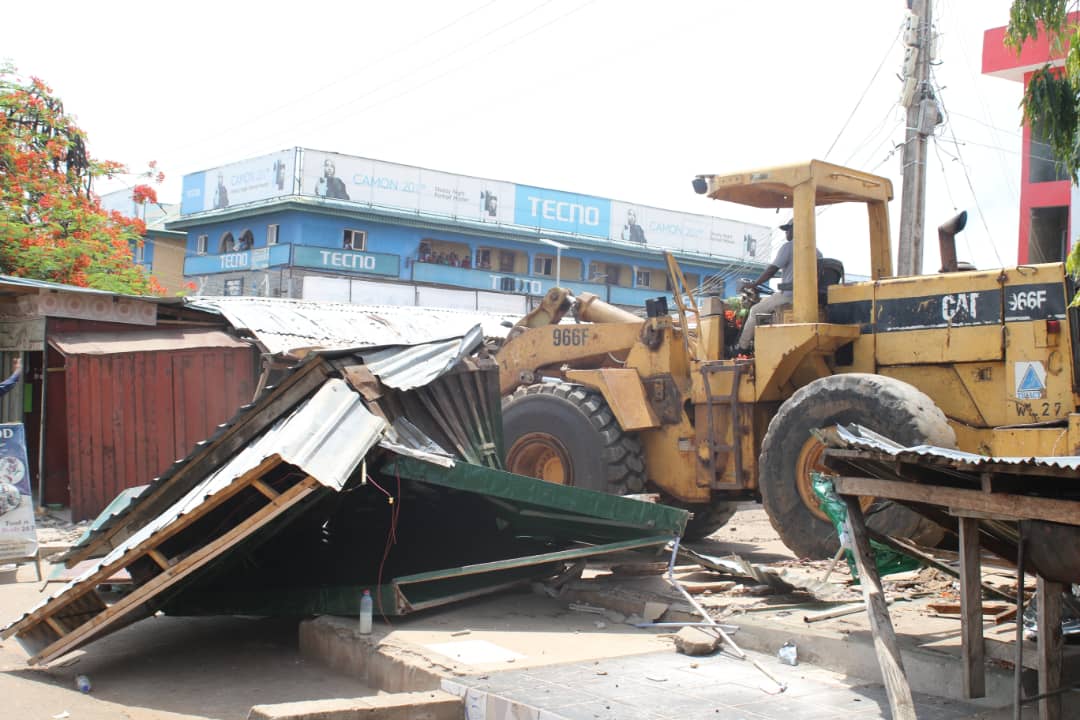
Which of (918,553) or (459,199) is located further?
(459,199)

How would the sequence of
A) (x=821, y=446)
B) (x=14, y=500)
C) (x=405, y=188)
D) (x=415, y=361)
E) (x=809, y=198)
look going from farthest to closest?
(x=405, y=188), (x=14, y=500), (x=809, y=198), (x=415, y=361), (x=821, y=446)

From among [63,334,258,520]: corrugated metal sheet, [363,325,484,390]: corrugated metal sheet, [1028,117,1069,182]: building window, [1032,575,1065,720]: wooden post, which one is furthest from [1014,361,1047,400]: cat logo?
[1028,117,1069,182]: building window

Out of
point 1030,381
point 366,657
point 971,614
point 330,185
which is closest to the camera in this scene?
point 971,614

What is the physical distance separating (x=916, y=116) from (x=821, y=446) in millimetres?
8336

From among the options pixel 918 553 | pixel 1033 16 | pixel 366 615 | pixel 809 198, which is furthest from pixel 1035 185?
pixel 366 615

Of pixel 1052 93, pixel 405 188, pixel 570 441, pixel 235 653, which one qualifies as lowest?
pixel 235 653

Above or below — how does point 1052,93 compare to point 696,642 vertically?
above

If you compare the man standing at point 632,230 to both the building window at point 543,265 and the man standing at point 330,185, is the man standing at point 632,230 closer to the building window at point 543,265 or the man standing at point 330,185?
the building window at point 543,265

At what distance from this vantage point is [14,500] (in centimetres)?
1077

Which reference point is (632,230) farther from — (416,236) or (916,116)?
(916,116)

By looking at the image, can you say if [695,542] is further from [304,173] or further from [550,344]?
[304,173]

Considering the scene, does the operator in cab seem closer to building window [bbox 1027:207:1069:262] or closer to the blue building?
building window [bbox 1027:207:1069:262]

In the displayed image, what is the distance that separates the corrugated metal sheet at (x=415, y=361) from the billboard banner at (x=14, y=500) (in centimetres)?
447

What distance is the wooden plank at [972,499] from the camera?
4.85 metres
